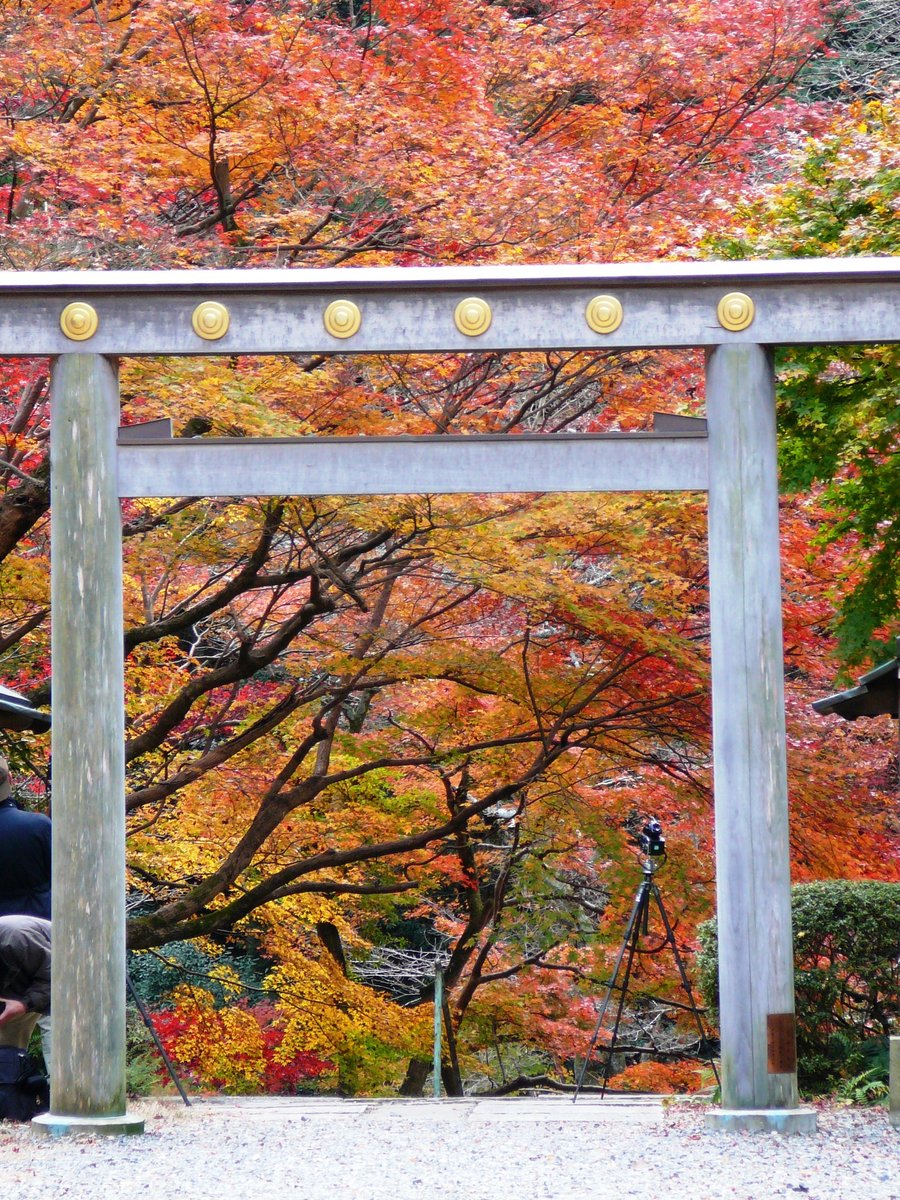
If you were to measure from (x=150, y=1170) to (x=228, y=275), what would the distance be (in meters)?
3.32

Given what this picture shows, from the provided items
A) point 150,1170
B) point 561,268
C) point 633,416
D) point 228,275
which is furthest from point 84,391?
point 633,416

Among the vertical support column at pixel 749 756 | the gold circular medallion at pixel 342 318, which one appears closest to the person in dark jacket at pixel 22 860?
the gold circular medallion at pixel 342 318

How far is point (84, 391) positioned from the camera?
5359 mm

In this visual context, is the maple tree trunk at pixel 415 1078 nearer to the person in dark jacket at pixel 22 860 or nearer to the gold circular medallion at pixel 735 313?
the person in dark jacket at pixel 22 860

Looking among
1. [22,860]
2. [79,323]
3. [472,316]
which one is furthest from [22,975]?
[472,316]

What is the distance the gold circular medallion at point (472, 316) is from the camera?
5.39 meters

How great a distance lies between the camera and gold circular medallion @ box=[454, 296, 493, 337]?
212 inches

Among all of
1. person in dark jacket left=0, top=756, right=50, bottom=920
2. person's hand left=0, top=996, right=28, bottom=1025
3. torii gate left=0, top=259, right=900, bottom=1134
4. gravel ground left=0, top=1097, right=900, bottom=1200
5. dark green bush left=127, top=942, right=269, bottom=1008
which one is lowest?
dark green bush left=127, top=942, right=269, bottom=1008

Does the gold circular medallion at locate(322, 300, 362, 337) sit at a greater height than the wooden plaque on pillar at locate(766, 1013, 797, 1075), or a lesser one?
greater

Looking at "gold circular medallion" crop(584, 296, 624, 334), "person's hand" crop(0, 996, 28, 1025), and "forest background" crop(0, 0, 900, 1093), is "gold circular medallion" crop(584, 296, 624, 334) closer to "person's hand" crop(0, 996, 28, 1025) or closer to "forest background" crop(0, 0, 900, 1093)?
"forest background" crop(0, 0, 900, 1093)

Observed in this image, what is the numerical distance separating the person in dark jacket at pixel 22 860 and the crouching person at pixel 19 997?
204 mm

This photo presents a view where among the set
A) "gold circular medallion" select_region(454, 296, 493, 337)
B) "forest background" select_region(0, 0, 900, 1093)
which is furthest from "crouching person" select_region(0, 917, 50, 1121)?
"forest background" select_region(0, 0, 900, 1093)

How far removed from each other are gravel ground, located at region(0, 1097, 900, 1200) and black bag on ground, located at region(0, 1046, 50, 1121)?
323 millimetres

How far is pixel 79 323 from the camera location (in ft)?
17.6
